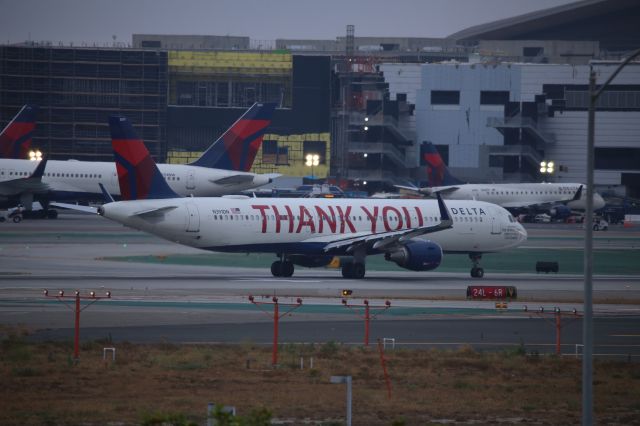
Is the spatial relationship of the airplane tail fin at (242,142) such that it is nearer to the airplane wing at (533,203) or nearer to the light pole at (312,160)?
the airplane wing at (533,203)

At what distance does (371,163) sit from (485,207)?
80.7 meters

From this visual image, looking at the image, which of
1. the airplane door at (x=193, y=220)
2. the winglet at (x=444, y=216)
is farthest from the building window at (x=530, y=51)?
the airplane door at (x=193, y=220)

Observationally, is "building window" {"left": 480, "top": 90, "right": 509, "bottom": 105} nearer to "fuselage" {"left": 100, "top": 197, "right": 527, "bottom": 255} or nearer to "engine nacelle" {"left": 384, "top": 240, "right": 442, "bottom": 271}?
"fuselage" {"left": 100, "top": 197, "right": 527, "bottom": 255}

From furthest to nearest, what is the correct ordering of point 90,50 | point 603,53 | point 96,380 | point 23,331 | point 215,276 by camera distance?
point 603,53
point 90,50
point 215,276
point 23,331
point 96,380

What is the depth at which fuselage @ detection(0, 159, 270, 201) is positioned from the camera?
8475cm

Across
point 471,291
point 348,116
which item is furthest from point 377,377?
point 348,116

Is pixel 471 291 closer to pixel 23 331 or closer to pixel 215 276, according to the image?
pixel 215 276

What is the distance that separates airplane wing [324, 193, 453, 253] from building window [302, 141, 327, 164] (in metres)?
102

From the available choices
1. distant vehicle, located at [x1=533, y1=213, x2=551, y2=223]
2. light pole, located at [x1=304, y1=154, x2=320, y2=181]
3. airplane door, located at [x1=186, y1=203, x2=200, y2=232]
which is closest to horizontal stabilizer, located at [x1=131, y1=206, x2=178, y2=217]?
airplane door, located at [x1=186, y1=203, x2=200, y2=232]

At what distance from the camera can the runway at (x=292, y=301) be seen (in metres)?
30.3

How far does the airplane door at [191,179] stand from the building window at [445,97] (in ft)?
179

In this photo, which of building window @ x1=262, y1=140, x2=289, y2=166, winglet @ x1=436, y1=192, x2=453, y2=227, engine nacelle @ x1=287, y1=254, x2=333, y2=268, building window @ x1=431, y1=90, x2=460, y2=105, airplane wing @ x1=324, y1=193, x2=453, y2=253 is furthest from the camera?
building window @ x1=262, y1=140, x2=289, y2=166

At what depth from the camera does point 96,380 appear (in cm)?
2267

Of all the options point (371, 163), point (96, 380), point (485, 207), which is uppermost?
point (371, 163)
